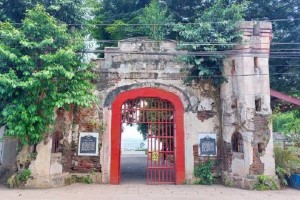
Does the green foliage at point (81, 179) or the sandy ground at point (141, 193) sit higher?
the green foliage at point (81, 179)

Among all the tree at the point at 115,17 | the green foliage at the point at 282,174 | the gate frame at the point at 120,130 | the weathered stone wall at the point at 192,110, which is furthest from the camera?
the tree at the point at 115,17

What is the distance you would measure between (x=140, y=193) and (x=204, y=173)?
287 cm

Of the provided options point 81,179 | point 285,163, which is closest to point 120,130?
point 81,179

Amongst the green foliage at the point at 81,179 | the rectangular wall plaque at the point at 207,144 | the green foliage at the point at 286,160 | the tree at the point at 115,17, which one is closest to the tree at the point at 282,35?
the green foliage at the point at 286,160

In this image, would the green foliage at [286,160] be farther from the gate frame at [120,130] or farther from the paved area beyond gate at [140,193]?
the gate frame at [120,130]

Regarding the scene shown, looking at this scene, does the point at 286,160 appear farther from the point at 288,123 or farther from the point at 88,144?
the point at 288,123

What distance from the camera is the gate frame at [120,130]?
10.1m

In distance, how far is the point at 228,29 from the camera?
33.5 feet

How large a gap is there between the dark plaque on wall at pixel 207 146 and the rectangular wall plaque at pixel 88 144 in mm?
3976

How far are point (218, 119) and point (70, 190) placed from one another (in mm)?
5990

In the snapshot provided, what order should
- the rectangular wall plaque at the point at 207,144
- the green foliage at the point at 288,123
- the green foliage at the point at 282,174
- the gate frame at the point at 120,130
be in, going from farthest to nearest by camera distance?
the green foliage at the point at 288,123 < the rectangular wall plaque at the point at 207,144 < the gate frame at the point at 120,130 < the green foliage at the point at 282,174

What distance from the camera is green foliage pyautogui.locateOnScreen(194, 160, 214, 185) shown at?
9992 millimetres

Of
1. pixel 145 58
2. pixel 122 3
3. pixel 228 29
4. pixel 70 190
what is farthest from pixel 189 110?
pixel 122 3

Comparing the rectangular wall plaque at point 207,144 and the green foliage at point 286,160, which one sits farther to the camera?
the rectangular wall plaque at point 207,144
